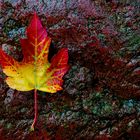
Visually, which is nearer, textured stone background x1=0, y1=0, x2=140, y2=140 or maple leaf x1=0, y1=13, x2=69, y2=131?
maple leaf x1=0, y1=13, x2=69, y2=131

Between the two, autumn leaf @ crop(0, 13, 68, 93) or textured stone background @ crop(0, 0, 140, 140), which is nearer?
autumn leaf @ crop(0, 13, 68, 93)

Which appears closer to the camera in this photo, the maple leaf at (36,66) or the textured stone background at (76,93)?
the maple leaf at (36,66)

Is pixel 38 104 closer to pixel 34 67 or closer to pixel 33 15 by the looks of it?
pixel 34 67

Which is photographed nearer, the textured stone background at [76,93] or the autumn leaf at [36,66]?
the autumn leaf at [36,66]
